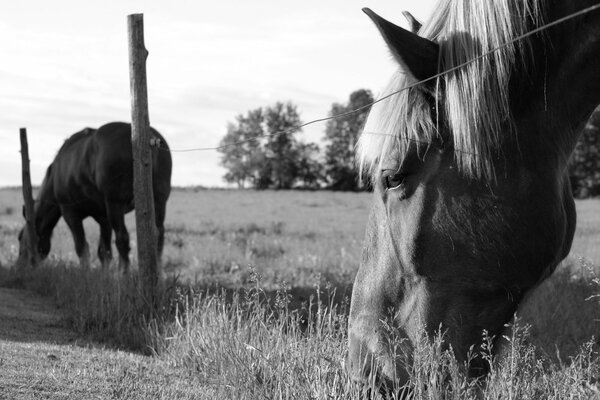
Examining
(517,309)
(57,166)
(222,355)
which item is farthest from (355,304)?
(57,166)

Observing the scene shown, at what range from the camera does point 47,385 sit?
4.66m

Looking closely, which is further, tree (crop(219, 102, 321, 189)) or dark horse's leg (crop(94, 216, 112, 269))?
tree (crop(219, 102, 321, 189))

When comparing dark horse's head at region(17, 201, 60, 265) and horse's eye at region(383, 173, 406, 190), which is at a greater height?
horse's eye at region(383, 173, 406, 190)

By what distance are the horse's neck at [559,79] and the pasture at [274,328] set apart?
744 millimetres

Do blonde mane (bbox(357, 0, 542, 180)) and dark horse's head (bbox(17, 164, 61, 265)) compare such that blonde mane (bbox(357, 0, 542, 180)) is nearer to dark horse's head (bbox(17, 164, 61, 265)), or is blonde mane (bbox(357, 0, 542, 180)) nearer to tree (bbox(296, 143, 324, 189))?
dark horse's head (bbox(17, 164, 61, 265))

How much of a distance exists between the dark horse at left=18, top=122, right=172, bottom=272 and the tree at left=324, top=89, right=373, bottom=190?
157ft

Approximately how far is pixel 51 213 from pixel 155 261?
24.7ft

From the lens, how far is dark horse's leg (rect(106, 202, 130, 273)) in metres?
11.9

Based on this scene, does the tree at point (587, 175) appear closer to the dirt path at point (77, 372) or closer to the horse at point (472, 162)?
the dirt path at point (77, 372)

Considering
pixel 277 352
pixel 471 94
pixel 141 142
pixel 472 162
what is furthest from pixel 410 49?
pixel 141 142

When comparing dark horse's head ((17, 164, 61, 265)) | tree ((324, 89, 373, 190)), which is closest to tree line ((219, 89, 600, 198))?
tree ((324, 89, 373, 190))

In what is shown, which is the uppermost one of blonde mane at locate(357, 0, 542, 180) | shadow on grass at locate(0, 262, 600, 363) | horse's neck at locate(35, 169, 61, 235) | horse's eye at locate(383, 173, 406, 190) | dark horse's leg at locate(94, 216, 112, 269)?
blonde mane at locate(357, 0, 542, 180)

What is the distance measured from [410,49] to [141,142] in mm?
5285

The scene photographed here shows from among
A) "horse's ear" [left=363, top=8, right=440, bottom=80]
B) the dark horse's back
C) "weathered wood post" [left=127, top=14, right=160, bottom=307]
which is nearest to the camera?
"horse's ear" [left=363, top=8, right=440, bottom=80]
